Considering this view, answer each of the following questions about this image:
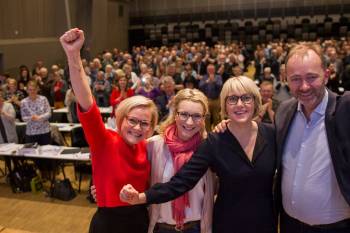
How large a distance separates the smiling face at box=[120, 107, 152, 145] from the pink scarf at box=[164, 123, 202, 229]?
0.18 meters

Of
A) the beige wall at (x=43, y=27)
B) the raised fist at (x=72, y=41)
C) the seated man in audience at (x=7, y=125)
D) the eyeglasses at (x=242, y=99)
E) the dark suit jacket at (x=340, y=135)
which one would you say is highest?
the beige wall at (x=43, y=27)

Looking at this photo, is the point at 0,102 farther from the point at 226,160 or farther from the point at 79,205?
the point at 226,160

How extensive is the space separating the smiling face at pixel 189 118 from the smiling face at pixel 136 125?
201mm

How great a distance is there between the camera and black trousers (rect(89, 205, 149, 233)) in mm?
2225

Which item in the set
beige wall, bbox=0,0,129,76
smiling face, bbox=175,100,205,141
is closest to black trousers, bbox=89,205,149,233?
smiling face, bbox=175,100,205,141

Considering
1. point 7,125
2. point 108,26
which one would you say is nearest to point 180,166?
point 7,125

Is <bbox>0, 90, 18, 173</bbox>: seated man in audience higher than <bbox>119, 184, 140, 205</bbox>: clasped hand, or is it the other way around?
<bbox>119, 184, 140, 205</bbox>: clasped hand

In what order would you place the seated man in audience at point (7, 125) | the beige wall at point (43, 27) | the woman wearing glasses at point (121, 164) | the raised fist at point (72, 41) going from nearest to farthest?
the raised fist at point (72, 41) → the woman wearing glasses at point (121, 164) → the seated man in audience at point (7, 125) → the beige wall at point (43, 27)

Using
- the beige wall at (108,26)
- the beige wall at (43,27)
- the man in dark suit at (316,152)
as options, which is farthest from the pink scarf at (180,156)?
the beige wall at (108,26)

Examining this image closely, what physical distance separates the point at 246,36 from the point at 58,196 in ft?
65.4

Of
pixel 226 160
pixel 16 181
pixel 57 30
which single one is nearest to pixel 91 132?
pixel 226 160

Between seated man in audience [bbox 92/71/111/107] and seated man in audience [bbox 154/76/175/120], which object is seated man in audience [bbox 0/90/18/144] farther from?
seated man in audience [bbox 92/71/111/107]

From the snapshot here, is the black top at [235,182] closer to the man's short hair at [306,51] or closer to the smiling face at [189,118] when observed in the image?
the smiling face at [189,118]

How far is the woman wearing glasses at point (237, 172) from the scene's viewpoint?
2.06 metres
